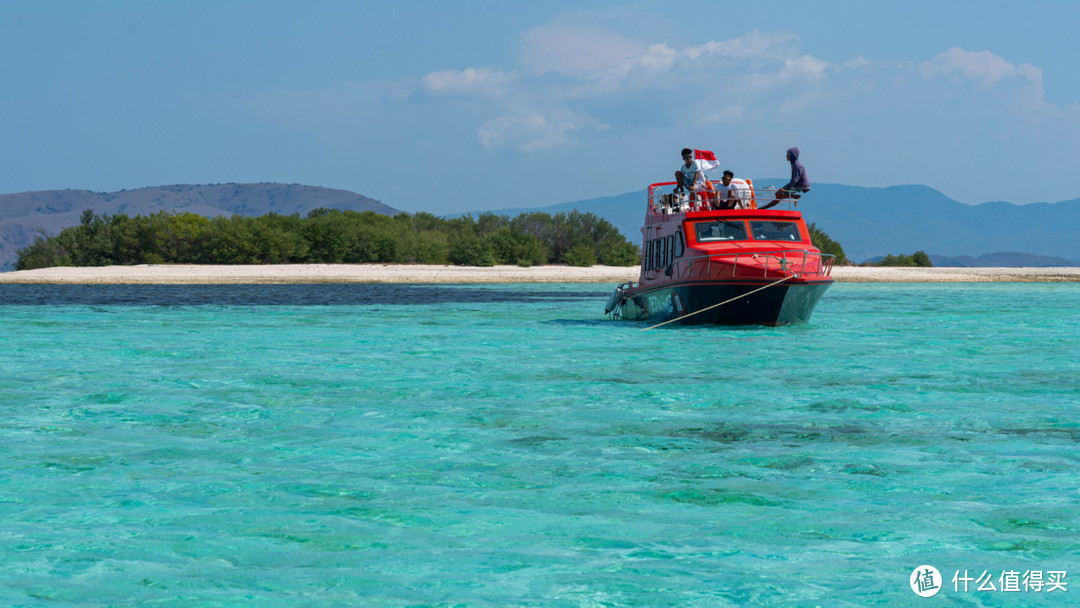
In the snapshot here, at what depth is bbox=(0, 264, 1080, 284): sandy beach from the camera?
5934cm

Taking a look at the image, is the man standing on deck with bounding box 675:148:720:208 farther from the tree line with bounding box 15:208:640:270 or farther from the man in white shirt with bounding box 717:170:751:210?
the tree line with bounding box 15:208:640:270

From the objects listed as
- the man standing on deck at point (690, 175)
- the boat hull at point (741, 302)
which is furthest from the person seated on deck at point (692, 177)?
the boat hull at point (741, 302)

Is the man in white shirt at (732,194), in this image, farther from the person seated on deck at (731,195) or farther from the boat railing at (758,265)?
the boat railing at (758,265)

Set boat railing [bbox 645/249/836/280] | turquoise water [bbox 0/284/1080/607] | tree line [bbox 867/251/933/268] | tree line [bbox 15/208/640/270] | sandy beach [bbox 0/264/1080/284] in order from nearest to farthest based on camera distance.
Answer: turquoise water [bbox 0/284/1080/607] < boat railing [bbox 645/249/836/280] < sandy beach [bbox 0/264/1080/284] < tree line [bbox 15/208/640/270] < tree line [bbox 867/251/933/268]

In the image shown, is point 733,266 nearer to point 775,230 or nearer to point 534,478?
point 775,230

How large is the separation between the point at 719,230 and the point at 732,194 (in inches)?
46.7

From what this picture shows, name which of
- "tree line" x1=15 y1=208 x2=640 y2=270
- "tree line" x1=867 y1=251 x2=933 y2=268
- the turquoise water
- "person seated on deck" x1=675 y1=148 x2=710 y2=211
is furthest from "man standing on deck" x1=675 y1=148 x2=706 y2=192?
"tree line" x1=867 y1=251 x2=933 y2=268

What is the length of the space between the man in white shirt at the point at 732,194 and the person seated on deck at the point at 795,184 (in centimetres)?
60

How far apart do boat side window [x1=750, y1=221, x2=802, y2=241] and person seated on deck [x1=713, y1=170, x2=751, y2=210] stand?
0.68m

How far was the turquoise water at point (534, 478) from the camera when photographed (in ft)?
18.3

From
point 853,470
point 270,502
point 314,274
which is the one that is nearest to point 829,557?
point 853,470

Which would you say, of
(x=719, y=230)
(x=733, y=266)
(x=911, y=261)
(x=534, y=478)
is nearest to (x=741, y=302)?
(x=733, y=266)

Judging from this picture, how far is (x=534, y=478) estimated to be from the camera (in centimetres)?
793

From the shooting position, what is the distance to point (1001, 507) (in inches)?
275
